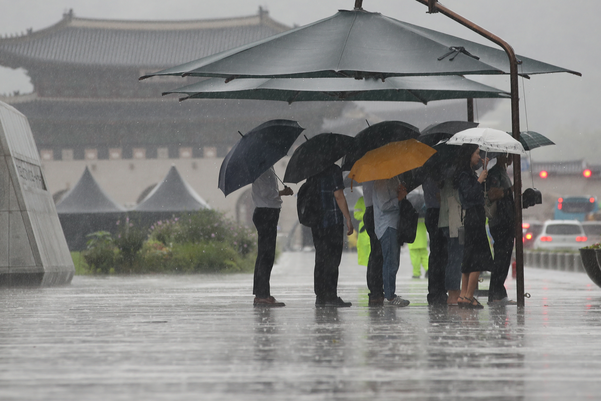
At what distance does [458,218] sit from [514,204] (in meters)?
0.72

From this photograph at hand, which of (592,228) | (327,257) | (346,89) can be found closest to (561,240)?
(346,89)

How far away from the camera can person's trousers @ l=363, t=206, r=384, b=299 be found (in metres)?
9.30

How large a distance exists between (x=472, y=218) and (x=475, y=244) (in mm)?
254

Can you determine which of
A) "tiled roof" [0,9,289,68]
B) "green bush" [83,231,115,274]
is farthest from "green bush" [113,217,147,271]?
"tiled roof" [0,9,289,68]

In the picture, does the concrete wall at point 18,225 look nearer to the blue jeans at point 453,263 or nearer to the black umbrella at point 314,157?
the black umbrella at point 314,157

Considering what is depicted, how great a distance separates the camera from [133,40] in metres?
55.2

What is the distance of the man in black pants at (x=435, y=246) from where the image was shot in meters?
9.29

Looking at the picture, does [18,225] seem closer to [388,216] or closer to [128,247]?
[388,216]

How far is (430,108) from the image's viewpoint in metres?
70.6

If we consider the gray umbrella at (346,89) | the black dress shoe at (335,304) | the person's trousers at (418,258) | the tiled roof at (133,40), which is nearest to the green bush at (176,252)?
the person's trousers at (418,258)

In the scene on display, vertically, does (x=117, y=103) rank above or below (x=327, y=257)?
above

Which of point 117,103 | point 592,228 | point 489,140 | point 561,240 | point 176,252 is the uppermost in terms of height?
point 117,103

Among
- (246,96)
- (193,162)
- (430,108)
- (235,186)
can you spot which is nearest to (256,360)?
(235,186)

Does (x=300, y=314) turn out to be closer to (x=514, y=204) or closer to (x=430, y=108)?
(x=514, y=204)
